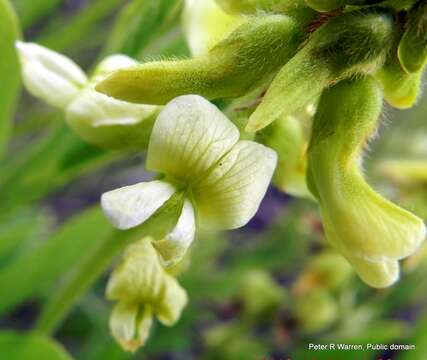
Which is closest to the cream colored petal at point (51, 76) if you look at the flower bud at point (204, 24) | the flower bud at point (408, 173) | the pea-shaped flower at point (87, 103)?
the pea-shaped flower at point (87, 103)

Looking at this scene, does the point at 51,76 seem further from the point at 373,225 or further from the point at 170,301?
the point at 373,225

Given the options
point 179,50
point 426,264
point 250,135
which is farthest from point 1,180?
point 426,264

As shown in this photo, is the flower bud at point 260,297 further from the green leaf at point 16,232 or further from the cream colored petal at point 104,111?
the cream colored petal at point 104,111

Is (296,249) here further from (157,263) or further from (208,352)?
(157,263)

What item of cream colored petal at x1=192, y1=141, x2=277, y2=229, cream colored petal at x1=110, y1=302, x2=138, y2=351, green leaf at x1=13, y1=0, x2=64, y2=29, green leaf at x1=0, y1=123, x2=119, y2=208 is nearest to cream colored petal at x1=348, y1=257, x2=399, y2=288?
cream colored petal at x1=192, y1=141, x2=277, y2=229

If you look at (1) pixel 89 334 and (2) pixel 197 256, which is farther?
(1) pixel 89 334
